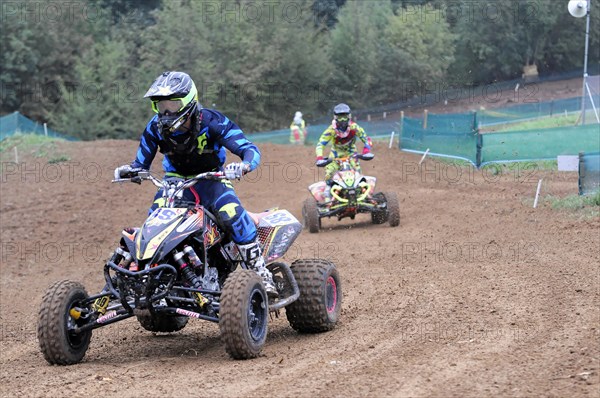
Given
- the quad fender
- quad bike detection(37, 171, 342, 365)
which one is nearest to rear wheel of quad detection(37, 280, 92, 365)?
quad bike detection(37, 171, 342, 365)

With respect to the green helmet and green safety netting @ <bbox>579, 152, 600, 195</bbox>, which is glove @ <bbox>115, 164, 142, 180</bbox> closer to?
Answer: the green helmet

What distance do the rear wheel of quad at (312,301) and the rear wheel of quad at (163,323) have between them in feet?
3.60

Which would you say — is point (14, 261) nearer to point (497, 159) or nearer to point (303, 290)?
point (303, 290)

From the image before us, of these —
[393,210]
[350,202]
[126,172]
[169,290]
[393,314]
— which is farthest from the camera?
[350,202]

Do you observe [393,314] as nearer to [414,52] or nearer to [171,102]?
[171,102]

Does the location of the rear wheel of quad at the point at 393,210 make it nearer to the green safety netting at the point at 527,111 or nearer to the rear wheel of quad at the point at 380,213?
the rear wheel of quad at the point at 380,213

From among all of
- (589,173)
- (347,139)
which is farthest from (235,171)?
(589,173)

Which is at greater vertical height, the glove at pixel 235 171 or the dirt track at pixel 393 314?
the glove at pixel 235 171

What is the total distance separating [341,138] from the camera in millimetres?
16203

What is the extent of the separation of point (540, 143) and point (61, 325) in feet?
52.9

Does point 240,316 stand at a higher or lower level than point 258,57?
lower

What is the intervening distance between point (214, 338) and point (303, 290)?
0.99 meters

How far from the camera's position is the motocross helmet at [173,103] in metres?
6.93

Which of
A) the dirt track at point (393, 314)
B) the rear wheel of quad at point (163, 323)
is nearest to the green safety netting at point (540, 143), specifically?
the dirt track at point (393, 314)
